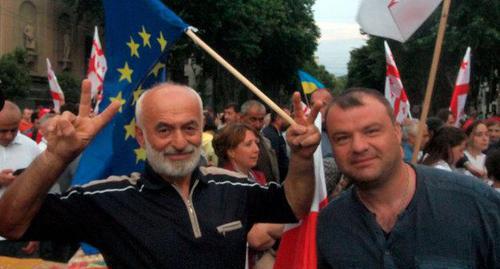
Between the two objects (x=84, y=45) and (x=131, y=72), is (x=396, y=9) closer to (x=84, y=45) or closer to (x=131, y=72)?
(x=131, y=72)

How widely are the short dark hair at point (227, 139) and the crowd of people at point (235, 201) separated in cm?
225

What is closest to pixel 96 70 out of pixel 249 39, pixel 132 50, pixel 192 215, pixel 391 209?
pixel 132 50

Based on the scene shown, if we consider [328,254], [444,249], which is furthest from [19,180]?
[444,249]

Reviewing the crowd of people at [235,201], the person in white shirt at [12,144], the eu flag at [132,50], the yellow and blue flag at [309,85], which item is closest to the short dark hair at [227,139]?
the eu flag at [132,50]

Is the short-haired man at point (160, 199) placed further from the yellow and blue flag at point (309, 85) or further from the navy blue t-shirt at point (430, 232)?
the yellow and blue flag at point (309, 85)

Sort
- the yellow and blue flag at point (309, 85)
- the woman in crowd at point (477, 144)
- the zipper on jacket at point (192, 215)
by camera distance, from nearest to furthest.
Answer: the zipper on jacket at point (192, 215), the woman in crowd at point (477, 144), the yellow and blue flag at point (309, 85)

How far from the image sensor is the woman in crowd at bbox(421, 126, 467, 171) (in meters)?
6.02

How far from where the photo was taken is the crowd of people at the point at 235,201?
2.63m

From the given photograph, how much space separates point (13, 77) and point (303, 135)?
2962 centimetres

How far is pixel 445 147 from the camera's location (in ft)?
19.9

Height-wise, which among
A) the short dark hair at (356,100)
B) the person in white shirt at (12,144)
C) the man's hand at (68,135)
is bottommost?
the person in white shirt at (12,144)

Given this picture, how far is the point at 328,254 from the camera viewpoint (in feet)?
9.18

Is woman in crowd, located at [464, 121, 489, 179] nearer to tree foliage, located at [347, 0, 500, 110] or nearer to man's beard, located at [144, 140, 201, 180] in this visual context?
man's beard, located at [144, 140, 201, 180]

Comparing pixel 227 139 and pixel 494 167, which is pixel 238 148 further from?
pixel 494 167
